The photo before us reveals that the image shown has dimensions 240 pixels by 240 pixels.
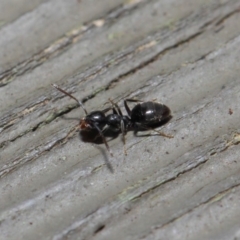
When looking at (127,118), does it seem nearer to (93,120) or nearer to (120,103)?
(120,103)

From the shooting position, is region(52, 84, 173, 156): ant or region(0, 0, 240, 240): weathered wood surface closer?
region(0, 0, 240, 240): weathered wood surface

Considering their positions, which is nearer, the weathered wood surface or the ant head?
the weathered wood surface

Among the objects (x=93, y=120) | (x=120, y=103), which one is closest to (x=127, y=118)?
(x=120, y=103)

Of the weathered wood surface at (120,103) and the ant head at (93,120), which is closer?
the weathered wood surface at (120,103)

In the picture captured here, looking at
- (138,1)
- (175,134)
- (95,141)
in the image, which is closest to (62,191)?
(95,141)
